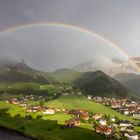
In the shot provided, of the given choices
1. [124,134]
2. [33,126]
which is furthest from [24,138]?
[124,134]

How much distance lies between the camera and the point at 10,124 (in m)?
194

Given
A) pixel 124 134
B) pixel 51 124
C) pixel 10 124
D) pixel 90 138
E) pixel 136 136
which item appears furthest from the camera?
pixel 10 124

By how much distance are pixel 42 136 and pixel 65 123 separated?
29.5 meters

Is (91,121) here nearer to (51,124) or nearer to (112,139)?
(51,124)

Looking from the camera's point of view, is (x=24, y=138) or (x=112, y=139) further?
(x=24, y=138)

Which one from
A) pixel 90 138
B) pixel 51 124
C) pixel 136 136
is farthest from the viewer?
pixel 51 124

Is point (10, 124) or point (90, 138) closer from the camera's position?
point (90, 138)

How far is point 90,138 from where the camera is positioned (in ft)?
470

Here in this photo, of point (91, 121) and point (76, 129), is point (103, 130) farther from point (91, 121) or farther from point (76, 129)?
point (91, 121)

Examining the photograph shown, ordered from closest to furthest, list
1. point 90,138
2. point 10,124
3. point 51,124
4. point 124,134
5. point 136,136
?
point 90,138 → point 136,136 → point 124,134 → point 51,124 → point 10,124

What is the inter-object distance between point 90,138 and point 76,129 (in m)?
18.4

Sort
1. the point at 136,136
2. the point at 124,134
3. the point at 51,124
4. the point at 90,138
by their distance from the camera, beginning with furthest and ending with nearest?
the point at 51,124, the point at 124,134, the point at 136,136, the point at 90,138

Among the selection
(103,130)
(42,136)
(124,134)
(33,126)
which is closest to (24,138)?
(42,136)

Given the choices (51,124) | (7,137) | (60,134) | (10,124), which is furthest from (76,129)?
(10,124)
